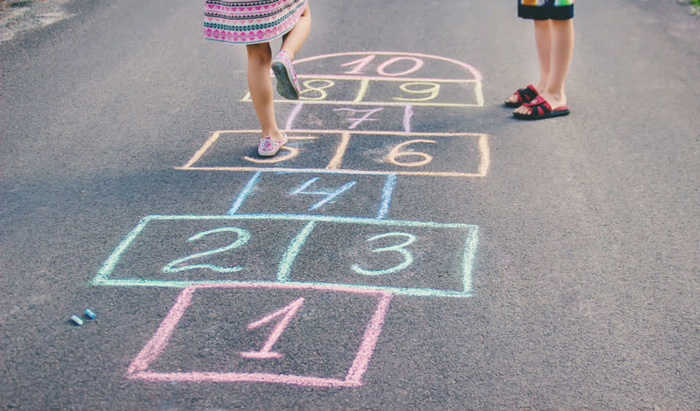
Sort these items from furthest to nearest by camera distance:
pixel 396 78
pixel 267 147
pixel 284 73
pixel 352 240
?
1. pixel 396 78
2. pixel 267 147
3. pixel 284 73
4. pixel 352 240

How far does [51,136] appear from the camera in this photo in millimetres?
4938

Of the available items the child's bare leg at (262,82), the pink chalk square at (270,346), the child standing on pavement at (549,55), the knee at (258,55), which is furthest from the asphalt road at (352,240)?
the knee at (258,55)

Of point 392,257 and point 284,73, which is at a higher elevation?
point 284,73

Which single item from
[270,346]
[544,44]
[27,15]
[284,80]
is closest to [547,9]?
[544,44]

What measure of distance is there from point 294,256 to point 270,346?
2.33 ft

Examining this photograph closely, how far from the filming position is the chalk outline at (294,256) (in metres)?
3.17

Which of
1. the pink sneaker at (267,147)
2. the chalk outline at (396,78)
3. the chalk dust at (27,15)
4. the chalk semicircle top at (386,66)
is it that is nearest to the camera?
the pink sneaker at (267,147)

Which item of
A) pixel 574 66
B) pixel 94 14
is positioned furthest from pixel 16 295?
pixel 94 14

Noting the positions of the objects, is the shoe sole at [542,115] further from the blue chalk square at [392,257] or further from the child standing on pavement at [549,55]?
the blue chalk square at [392,257]

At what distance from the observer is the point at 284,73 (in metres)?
4.21

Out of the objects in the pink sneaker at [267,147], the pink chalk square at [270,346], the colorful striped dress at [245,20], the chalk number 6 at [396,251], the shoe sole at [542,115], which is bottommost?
the shoe sole at [542,115]

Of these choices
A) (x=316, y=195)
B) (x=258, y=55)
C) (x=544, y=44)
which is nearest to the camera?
(x=316, y=195)

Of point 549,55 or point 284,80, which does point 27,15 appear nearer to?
point 284,80

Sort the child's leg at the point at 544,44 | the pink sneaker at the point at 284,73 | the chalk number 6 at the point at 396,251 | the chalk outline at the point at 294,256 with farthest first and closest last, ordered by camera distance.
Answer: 1. the child's leg at the point at 544,44
2. the pink sneaker at the point at 284,73
3. the chalk number 6 at the point at 396,251
4. the chalk outline at the point at 294,256
